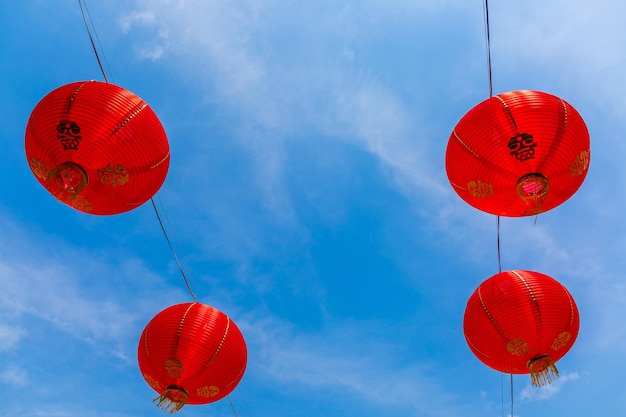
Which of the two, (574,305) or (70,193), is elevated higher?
(574,305)

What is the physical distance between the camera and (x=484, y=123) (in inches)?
216

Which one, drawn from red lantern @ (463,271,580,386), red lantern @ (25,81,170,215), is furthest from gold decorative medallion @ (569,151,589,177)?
red lantern @ (25,81,170,215)

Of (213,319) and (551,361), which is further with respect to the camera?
(213,319)

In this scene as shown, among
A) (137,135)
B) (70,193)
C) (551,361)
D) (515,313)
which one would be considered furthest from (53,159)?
(551,361)

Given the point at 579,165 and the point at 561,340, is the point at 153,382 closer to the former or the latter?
the point at 561,340

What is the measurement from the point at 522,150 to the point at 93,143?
4256mm

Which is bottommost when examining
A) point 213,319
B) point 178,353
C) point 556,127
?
point 178,353

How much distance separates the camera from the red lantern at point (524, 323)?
240 inches

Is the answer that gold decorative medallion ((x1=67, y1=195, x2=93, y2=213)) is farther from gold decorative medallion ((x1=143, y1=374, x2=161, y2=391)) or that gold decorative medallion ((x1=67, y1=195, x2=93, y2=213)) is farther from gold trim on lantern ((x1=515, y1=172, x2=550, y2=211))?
gold trim on lantern ((x1=515, y1=172, x2=550, y2=211))

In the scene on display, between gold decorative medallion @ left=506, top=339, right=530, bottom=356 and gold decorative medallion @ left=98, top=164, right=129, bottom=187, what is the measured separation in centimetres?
465

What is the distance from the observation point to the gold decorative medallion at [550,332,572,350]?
618 centimetres

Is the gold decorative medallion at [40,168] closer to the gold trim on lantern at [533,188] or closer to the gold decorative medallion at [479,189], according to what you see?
the gold decorative medallion at [479,189]

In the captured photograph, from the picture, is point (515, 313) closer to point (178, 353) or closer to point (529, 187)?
point (529, 187)

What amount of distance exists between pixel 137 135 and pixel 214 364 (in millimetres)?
2871
